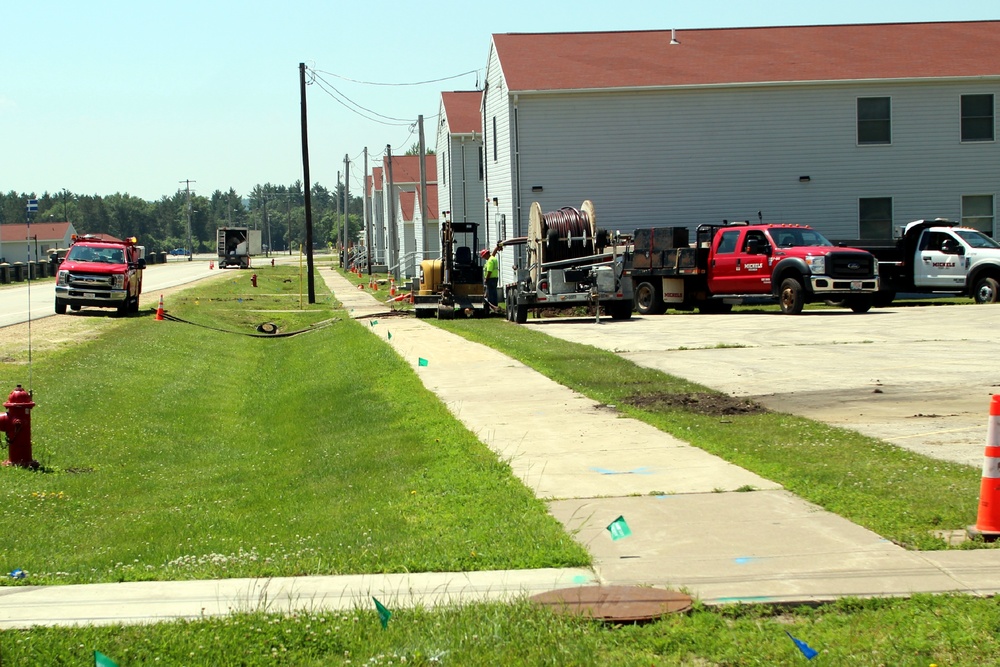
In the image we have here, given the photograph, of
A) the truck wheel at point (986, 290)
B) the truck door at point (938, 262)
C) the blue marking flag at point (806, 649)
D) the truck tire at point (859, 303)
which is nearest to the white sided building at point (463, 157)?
the truck door at point (938, 262)

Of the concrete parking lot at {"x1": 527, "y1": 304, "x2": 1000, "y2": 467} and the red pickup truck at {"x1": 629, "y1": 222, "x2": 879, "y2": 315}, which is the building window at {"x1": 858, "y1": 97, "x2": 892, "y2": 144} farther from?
the concrete parking lot at {"x1": 527, "y1": 304, "x2": 1000, "y2": 467}

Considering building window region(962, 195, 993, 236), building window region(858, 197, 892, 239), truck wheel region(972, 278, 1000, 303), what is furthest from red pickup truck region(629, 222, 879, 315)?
building window region(962, 195, 993, 236)

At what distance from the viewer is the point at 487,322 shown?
28234mm

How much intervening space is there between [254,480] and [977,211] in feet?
106

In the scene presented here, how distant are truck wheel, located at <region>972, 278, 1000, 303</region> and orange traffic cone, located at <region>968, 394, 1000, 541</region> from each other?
76.7 feet

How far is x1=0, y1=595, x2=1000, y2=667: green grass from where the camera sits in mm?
5109

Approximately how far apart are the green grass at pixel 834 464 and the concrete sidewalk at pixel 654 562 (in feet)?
0.76

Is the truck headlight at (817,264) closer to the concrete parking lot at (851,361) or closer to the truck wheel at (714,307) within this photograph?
the concrete parking lot at (851,361)

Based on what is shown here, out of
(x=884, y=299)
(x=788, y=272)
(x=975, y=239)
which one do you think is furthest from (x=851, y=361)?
(x=884, y=299)

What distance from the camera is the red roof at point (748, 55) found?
3631cm

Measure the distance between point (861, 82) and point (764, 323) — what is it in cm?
1503

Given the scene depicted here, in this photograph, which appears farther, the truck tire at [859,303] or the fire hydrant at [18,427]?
the truck tire at [859,303]

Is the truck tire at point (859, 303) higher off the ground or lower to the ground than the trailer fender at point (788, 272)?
lower

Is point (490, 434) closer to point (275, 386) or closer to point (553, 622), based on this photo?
point (553, 622)
